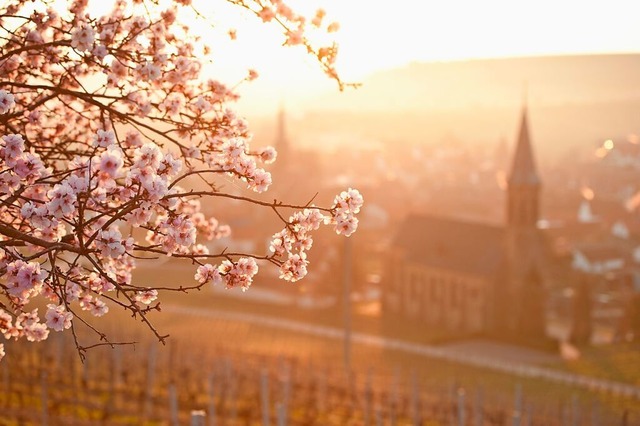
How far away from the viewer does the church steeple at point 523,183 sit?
57.8 m

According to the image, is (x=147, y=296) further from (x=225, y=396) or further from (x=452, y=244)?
(x=452, y=244)

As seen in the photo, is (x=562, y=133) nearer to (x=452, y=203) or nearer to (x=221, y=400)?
(x=452, y=203)

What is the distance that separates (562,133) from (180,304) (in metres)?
120

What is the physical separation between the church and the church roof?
57 mm

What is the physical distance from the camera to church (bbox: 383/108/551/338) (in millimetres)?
57688

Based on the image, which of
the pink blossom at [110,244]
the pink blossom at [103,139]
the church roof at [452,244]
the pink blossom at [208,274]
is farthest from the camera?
the church roof at [452,244]

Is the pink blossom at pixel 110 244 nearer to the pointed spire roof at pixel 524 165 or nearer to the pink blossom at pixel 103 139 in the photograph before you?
the pink blossom at pixel 103 139

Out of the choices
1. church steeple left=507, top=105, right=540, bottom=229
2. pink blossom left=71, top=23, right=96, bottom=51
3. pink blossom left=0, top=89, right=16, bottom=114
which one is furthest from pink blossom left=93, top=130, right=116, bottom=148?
church steeple left=507, top=105, right=540, bottom=229

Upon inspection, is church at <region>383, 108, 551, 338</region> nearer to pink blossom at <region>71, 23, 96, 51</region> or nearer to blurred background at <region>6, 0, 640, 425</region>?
blurred background at <region>6, 0, 640, 425</region>

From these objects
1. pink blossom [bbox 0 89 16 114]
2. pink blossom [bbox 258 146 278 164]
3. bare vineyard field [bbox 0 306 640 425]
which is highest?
pink blossom [bbox 0 89 16 114]

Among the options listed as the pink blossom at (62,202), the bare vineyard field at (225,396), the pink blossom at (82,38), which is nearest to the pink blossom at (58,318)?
the pink blossom at (62,202)

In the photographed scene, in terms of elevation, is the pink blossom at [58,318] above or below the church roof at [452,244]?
below

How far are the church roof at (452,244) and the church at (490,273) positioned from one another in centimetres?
6

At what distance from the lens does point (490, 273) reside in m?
58.9
